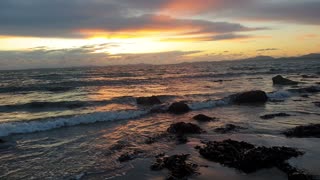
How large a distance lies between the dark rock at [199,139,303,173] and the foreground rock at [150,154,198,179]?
846 millimetres

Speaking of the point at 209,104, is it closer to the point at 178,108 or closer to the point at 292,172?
the point at 178,108

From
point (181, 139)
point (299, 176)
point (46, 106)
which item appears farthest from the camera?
point (46, 106)

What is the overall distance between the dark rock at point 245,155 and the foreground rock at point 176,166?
0.85m

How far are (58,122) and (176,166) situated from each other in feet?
32.3

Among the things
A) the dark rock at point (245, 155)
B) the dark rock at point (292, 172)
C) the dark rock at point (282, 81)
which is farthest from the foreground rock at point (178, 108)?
the dark rock at point (282, 81)

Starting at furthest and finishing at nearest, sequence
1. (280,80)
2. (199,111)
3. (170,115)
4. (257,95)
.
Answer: (280,80) < (257,95) < (199,111) < (170,115)

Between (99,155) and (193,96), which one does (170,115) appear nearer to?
(99,155)

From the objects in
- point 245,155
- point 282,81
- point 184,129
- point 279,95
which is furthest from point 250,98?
point 282,81

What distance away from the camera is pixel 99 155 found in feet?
38.7

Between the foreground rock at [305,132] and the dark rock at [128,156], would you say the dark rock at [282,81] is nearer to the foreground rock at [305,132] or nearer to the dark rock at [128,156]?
the foreground rock at [305,132]

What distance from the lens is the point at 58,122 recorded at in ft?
59.6

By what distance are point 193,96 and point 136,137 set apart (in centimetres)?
1778

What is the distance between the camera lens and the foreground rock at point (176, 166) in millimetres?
9447

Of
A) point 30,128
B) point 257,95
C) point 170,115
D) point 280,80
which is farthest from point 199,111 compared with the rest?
point 280,80
